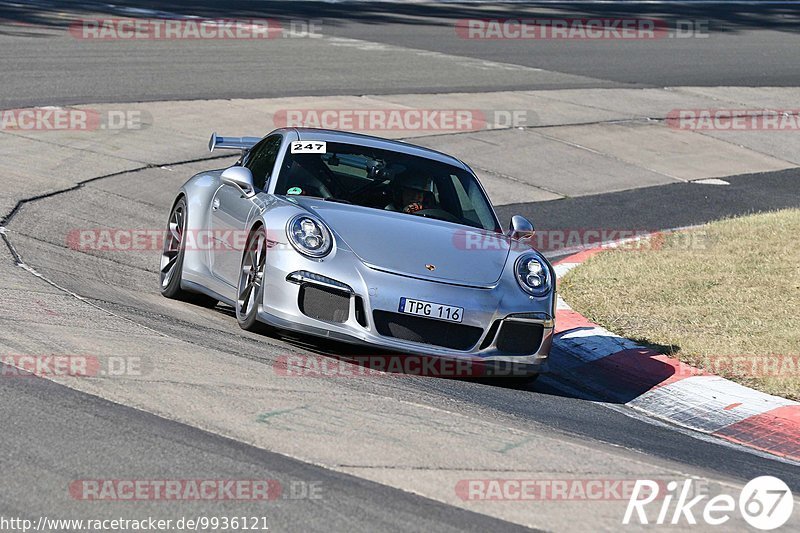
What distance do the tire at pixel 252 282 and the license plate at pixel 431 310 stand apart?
880 mm

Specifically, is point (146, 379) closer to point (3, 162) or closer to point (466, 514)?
point (466, 514)

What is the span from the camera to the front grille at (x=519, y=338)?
744 cm

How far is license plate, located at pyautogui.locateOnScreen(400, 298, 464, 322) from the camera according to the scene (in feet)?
23.6

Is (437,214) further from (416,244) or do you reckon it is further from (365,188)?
(416,244)

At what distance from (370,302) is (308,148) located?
183 centimetres

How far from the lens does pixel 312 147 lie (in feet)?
28.3

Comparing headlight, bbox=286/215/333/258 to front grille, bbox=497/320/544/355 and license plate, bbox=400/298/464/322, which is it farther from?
front grille, bbox=497/320/544/355

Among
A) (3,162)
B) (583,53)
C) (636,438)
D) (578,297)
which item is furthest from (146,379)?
(583,53)

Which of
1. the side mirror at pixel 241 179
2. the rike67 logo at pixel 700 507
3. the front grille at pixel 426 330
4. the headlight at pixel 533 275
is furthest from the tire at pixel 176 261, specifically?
the rike67 logo at pixel 700 507

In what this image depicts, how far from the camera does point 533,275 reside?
771cm

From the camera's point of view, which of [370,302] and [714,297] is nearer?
[370,302]

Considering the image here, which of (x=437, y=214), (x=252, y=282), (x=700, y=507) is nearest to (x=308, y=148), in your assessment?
(x=437, y=214)

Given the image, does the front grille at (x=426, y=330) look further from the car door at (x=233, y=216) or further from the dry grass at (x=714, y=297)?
the dry grass at (x=714, y=297)

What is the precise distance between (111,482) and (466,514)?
1321 millimetres
